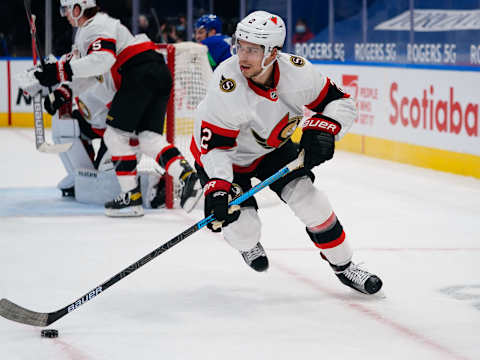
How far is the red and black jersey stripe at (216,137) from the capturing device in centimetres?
303

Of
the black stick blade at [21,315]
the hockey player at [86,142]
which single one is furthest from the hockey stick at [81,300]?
the hockey player at [86,142]

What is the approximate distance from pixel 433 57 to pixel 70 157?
406cm

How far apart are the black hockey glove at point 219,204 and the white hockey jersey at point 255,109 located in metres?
0.04

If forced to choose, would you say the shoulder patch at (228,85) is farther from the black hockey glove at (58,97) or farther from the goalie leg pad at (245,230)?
the black hockey glove at (58,97)

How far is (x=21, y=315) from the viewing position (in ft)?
9.48

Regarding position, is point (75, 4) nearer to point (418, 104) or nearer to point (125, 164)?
point (125, 164)

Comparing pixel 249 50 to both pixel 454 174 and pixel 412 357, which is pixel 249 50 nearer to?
pixel 412 357

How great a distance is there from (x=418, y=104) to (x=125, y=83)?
2766mm

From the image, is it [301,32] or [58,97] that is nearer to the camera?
[58,97]

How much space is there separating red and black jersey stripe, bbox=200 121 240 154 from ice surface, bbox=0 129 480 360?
1.82 ft

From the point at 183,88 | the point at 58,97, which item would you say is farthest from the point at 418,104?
the point at 58,97

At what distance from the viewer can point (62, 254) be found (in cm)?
398

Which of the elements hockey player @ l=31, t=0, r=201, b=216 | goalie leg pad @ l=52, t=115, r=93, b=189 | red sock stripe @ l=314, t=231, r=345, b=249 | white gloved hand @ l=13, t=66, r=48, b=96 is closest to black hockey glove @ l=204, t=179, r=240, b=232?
red sock stripe @ l=314, t=231, r=345, b=249

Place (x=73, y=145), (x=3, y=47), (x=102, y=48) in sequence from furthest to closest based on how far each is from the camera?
1. (x=3, y=47)
2. (x=73, y=145)
3. (x=102, y=48)
